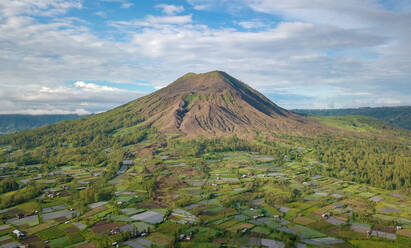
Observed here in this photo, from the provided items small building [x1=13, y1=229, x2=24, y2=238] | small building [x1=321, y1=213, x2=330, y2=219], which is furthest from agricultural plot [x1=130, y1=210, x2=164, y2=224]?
small building [x1=321, y1=213, x2=330, y2=219]

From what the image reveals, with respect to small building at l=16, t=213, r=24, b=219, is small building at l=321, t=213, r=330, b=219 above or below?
below

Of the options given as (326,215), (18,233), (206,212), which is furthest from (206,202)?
(18,233)

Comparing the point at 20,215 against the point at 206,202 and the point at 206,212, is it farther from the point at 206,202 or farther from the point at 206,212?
the point at 206,202

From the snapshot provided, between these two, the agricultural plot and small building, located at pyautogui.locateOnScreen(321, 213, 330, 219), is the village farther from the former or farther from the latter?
small building, located at pyautogui.locateOnScreen(321, 213, 330, 219)

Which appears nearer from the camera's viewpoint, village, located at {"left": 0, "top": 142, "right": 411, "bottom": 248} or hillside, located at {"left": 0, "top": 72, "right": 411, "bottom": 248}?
village, located at {"left": 0, "top": 142, "right": 411, "bottom": 248}

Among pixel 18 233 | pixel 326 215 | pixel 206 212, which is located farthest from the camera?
pixel 206 212

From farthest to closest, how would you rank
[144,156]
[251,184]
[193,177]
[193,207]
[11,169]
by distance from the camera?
[144,156]
[11,169]
[193,177]
[251,184]
[193,207]

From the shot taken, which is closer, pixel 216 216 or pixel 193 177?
pixel 216 216

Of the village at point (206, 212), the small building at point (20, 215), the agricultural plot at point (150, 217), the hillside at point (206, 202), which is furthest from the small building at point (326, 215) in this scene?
the small building at point (20, 215)

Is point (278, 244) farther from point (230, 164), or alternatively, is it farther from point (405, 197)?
point (230, 164)

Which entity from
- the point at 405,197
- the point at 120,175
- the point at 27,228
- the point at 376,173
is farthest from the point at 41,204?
the point at 376,173

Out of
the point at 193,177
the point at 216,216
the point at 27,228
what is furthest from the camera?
the point at 193,177
